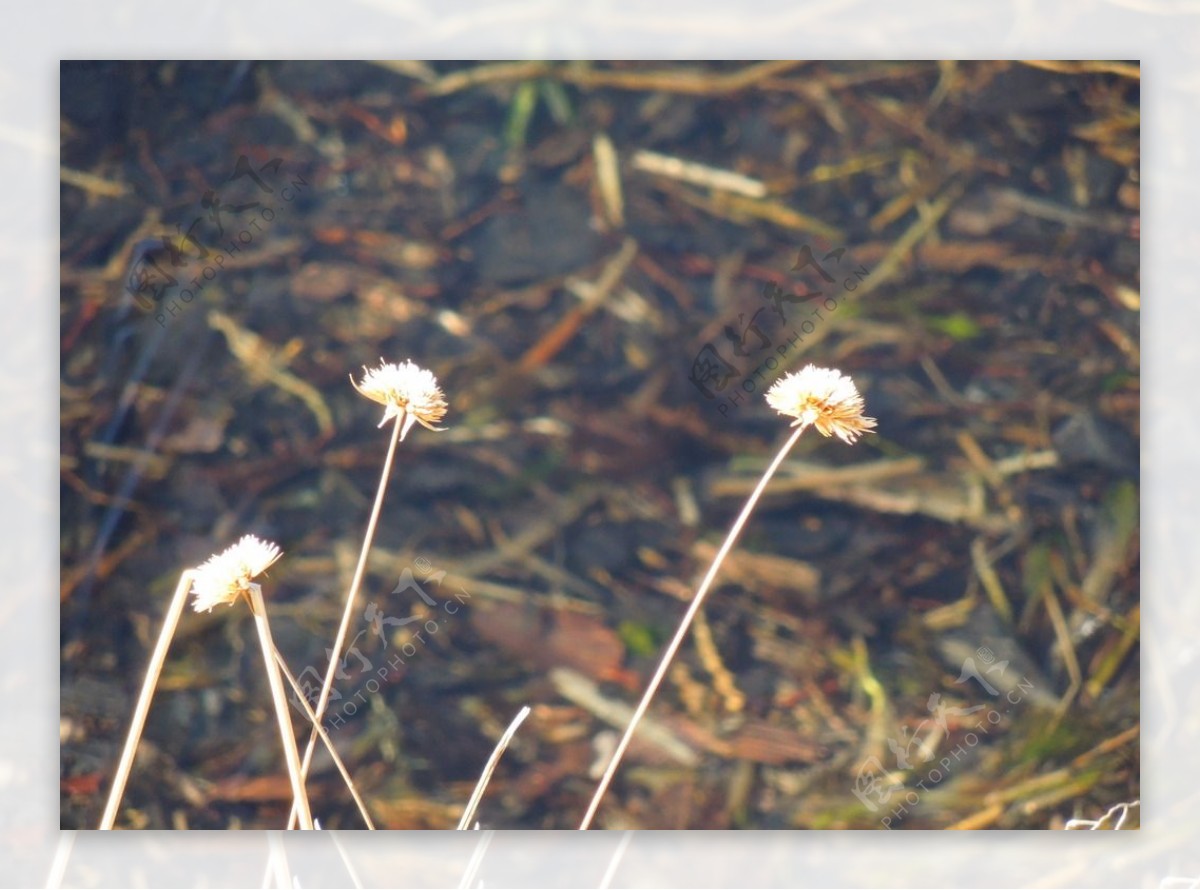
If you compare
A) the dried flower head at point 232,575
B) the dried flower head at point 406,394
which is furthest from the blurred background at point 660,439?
the dried flower head at point 232,575

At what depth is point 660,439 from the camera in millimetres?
1559

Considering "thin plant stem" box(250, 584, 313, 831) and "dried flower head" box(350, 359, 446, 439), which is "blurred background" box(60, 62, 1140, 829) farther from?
"thin plant stem" box(250, 584, 313, 831)

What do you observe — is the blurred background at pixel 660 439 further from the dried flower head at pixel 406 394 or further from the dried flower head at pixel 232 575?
the dried flower head at pixel 232 575

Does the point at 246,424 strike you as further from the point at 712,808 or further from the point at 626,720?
the point at 712,808

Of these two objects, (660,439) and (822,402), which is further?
(660,439)

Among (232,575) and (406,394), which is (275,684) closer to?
(232,575)

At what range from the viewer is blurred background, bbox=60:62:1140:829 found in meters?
1.55

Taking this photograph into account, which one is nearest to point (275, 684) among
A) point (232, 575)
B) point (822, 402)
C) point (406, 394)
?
point (232, 575)

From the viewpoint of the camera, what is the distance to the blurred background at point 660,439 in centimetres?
155

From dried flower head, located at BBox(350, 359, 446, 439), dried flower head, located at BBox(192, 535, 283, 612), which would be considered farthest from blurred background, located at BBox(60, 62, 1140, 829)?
dried flower head, located at BBox(192, 535, 283, 612)

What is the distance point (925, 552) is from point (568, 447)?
48 centimetres

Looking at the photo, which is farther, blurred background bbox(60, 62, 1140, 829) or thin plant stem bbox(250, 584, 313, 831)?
blurred background bbox(60, 62, 1140, 829)

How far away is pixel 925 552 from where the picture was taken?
1.56 metres

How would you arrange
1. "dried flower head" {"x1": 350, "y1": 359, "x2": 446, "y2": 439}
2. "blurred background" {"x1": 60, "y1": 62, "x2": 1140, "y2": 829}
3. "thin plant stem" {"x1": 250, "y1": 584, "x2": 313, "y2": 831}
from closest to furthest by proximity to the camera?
1. "thin plant stem" {"x1": 250, "y1": 584, "x2": 313, "y2": 831}
2. "dried flower head" {"x1": 350, "y1": 359, "x2": 446, "y2": 439}
3. "blurred background" {"x1": 60, "y1": 62, "x2": 1140, "y2": 829}
